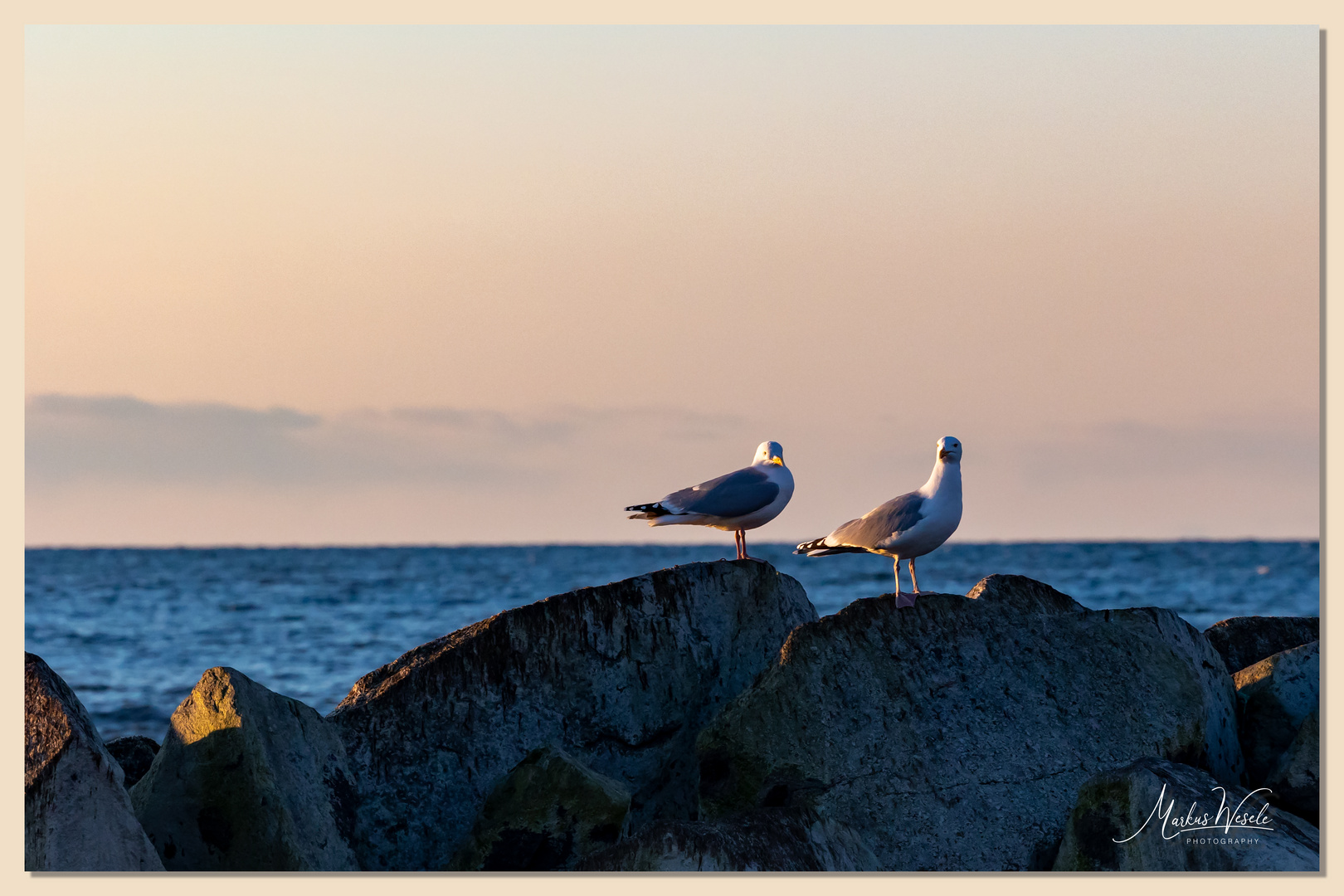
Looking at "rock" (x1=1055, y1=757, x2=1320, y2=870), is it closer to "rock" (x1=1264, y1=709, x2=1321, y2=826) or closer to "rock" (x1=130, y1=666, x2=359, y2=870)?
"rock" (x1=1264, y1=709, x2=1321, y2=826)

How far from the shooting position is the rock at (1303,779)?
668 centimetres

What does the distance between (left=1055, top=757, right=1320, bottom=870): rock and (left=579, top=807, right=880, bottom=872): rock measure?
3.45 ft

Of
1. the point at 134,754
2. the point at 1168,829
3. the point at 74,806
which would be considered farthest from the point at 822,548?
the point at 134,754

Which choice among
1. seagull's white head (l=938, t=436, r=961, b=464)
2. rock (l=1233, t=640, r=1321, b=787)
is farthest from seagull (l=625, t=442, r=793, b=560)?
rock (l=1233, t=640, r=1321, b=787)

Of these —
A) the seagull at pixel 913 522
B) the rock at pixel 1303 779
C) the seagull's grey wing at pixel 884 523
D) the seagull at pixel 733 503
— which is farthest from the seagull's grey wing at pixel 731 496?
the rock at pixel 1303 779

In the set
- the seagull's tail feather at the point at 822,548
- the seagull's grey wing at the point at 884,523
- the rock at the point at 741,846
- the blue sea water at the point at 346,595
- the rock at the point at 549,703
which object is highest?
the seagull's grey wing at the point at 884,523

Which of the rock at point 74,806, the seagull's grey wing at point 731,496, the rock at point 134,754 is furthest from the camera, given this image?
the seagull's grey wing at point 731,496

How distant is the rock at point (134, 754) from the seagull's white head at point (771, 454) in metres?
3.90

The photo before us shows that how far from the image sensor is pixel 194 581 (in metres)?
41.8

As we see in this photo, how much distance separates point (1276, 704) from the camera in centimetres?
729

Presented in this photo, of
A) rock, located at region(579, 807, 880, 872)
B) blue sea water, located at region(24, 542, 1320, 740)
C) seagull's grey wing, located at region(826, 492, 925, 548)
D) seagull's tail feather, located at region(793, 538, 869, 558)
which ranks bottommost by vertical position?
blue sea water, located at region(24, 542, 1320, 740)

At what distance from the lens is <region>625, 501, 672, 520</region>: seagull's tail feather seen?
793cm

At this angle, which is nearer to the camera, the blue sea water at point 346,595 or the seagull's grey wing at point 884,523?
the seagull's grey wing at point 884,523

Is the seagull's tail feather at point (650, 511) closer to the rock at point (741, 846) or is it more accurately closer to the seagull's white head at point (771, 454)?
A: the seagull's white head at point (771, 454)
